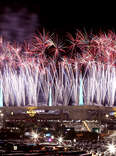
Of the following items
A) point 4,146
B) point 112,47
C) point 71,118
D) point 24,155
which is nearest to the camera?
point 24,155

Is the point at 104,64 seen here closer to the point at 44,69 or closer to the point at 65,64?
the point at 65,64

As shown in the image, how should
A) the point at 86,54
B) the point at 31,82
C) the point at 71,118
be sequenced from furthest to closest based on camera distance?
the point at 71,118
the point at 31,82
the point at 86,54

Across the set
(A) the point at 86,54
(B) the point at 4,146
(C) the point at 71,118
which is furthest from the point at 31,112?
(B) the point at 4,146

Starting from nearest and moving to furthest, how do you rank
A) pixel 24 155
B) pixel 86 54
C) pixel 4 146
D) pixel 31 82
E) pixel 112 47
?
pixel 24 155
pixel 4 146
pixel 112 47
pixel 86 54
pixel 31 82

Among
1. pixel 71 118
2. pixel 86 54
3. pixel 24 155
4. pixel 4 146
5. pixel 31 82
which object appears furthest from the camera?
pixel 71 118

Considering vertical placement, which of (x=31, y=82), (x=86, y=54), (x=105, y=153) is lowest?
(x=105, y=153)

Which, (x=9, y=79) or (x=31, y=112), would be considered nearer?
(x=9, y=79)

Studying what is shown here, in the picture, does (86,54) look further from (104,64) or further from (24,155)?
(24,155)

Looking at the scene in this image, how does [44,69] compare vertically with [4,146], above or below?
above

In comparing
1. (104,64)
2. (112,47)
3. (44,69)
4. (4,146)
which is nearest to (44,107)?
(44,69)
